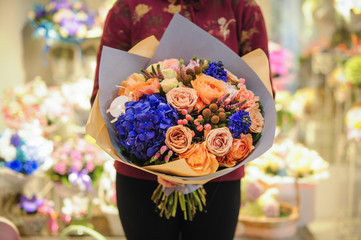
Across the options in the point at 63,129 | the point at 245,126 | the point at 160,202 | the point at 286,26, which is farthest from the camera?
the point at 286,26

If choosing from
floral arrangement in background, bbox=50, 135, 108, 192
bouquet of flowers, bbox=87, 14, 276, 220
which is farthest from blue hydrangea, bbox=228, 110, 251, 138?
floral arrangement in background, bbox=50, 135, 108, 192

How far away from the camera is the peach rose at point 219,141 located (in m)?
1.00

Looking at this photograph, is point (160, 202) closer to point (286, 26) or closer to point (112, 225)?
point (112, 225)

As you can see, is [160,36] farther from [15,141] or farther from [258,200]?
[258,200]

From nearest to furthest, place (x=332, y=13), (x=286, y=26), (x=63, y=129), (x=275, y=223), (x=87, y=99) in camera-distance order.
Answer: (x=275, y=223) → (x=87, y=99) → (x=63, y=129) → (x=332, y=13) → (x=286, y=26)

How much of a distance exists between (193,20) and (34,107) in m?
1.60

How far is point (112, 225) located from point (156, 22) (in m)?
1.52

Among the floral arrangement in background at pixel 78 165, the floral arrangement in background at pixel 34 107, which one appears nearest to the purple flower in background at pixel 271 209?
the floral arrangement in background at pixel 78 165

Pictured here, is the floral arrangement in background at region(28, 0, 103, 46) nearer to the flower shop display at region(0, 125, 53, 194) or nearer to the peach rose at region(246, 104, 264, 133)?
the flower shop display at region(0, 125, 53, 194)

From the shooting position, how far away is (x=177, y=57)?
1223mm

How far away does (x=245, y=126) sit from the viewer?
1.05 m

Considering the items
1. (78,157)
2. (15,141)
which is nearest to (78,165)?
(78,157)

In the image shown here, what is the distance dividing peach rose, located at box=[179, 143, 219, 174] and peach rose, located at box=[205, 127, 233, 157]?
0.02m

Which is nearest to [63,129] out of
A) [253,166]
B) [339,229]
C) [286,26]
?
[253,166]
